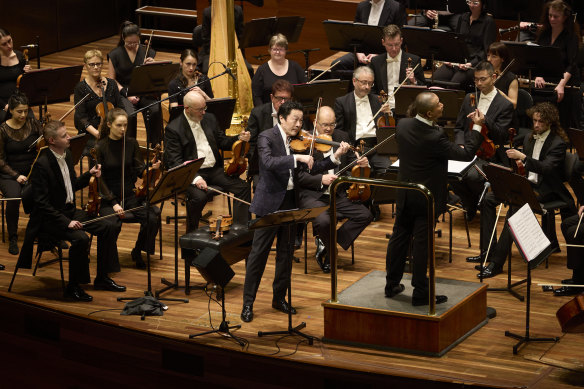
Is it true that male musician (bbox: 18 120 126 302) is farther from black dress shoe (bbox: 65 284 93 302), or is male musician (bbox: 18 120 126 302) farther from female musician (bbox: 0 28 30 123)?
female musician (bbox: 0 28 30 123)

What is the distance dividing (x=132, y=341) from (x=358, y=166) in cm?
185

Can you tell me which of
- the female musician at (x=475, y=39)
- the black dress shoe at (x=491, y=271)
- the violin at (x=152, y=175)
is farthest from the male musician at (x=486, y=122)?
the violin at (x=152, y=175)

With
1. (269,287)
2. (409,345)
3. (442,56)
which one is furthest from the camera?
(442,56)

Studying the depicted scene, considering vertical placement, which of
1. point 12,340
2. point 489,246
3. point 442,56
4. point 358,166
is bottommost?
point 12,340

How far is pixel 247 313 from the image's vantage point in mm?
5277

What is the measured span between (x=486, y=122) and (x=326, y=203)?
1.26m

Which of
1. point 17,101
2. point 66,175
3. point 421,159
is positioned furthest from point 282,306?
point 17,101

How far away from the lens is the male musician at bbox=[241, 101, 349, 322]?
17.3 feet

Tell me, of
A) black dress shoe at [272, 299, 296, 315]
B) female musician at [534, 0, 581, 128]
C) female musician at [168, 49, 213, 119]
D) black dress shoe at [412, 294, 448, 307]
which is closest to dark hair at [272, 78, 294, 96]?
female musician at [168, 49, 213, 119]

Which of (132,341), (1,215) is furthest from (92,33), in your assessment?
(132,341)

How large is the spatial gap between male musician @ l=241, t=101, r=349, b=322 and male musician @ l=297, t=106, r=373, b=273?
44cm

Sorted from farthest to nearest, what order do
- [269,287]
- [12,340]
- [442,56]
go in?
[442,56]
[269,287]
[12,340]

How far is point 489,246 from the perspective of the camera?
5898 millimetres

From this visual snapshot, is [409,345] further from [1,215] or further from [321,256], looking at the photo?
[1,215]
